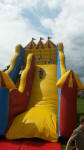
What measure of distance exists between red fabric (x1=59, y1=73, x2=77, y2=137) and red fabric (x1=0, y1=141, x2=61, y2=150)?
42 centimetres

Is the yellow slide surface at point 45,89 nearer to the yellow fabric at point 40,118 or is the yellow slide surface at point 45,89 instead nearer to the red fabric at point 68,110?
the yellow fabric at point 40,118

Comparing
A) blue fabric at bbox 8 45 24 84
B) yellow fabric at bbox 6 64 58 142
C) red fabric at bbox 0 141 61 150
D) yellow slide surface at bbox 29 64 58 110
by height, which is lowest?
red fabric at bbox 0 141 61 150

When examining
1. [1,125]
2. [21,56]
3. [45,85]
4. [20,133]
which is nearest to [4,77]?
[1,125]

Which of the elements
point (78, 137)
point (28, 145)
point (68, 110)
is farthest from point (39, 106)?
point (78, 137)

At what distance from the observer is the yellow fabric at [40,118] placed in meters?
3.63

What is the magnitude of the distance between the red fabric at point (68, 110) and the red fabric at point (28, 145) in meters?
0.42

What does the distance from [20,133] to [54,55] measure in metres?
4.94

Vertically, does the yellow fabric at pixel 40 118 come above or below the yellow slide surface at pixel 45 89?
below

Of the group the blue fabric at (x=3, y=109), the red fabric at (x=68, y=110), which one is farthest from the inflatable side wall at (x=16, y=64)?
the red fabric at (x=68, y=110)

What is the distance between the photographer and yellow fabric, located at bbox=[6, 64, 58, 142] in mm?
3629

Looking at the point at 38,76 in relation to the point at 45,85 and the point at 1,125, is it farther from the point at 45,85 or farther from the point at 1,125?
the point at 1,125

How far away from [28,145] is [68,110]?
1.17 m

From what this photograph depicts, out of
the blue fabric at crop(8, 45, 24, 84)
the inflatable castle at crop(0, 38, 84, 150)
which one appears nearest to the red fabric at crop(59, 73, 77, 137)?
the inflatable castle at crop(0, 38, 84, 150)

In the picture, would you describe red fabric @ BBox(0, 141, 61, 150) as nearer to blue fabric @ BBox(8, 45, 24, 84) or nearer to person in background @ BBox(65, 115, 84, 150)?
person in background @ BBox(65, 115, 84, 150)
